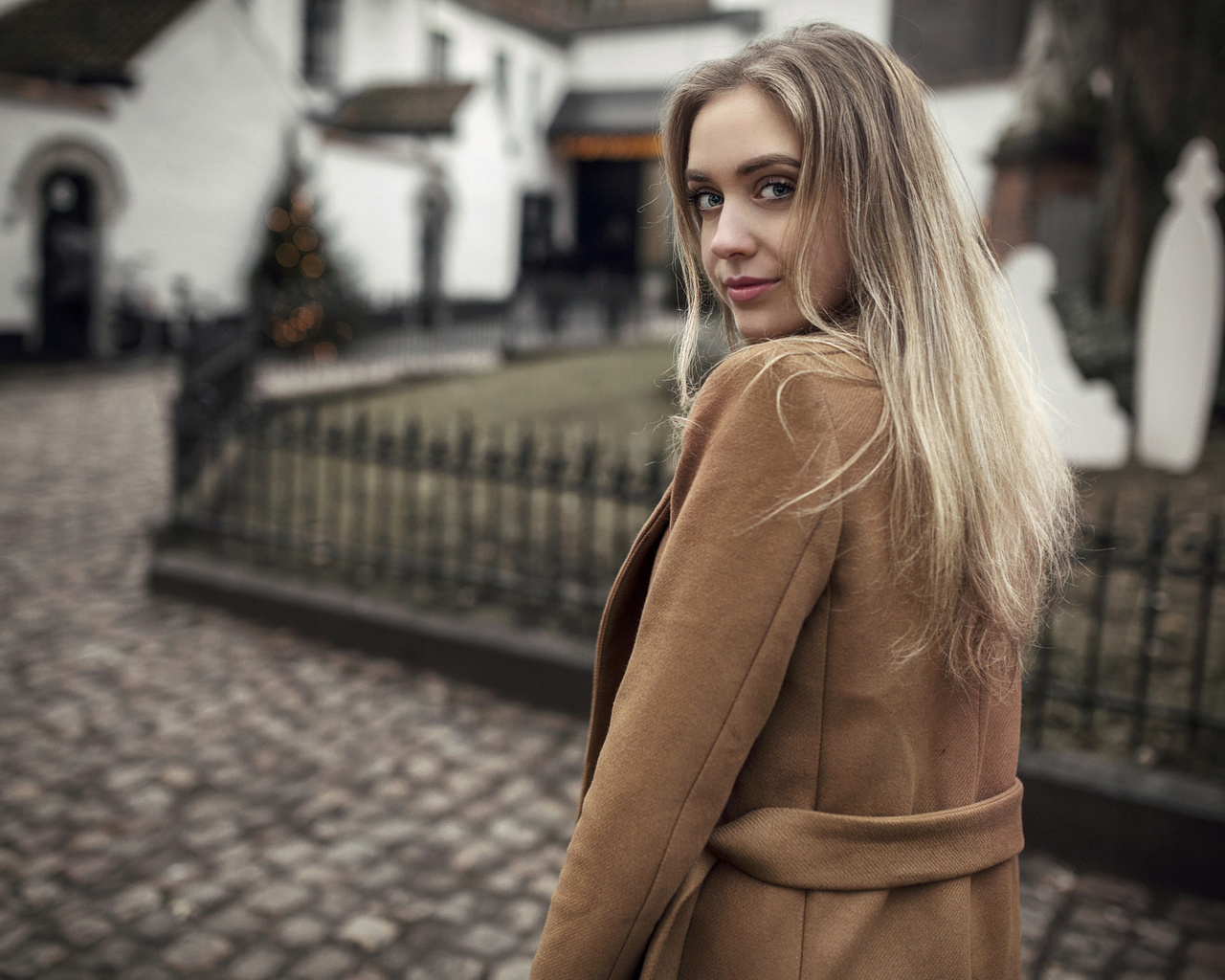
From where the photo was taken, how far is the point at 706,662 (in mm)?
1072

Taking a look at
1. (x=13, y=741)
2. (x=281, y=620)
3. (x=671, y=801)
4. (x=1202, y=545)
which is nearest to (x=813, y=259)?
(x=671, y=801)

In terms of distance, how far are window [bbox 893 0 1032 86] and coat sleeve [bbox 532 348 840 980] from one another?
41.6 feet

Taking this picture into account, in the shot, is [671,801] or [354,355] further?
[354,355]

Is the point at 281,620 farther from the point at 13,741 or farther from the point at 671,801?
the point at 671,801

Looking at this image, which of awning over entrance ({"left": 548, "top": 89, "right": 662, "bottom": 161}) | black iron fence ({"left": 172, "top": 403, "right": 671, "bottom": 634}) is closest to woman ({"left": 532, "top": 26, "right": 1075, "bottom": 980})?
black iron fence ({"left": 172, "top": 403, "right": 671, "bottom": 634})

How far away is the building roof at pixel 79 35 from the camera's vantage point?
14352 millimetres

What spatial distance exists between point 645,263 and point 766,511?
105 ft

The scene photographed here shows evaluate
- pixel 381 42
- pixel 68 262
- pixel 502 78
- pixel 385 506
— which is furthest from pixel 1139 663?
pixel 502 78

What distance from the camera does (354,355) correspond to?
15.0 m

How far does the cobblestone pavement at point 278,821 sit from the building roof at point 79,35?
11.5 m

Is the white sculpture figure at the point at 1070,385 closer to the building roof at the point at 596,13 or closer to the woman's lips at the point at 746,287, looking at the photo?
the woman's lips at the point at 746,287

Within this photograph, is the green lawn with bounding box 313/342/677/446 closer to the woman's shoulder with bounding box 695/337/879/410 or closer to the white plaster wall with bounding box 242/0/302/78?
the woman's shoulder with bounding box 695/337/879/410

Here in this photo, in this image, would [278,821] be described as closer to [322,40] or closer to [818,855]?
[818,855]

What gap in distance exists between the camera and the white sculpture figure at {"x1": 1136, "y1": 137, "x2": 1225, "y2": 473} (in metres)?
7.63
